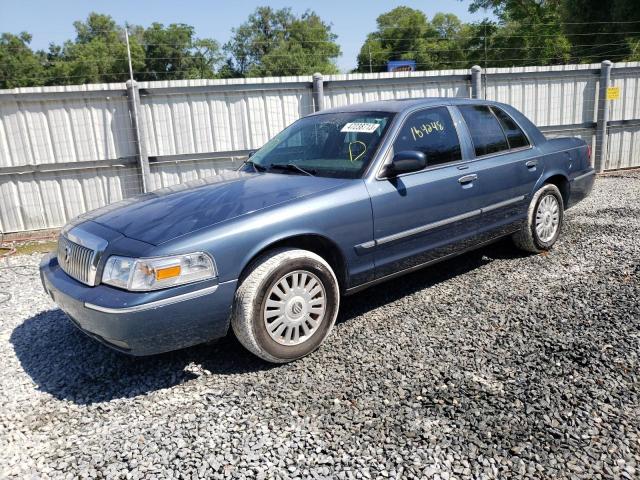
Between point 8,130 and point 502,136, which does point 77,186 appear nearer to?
point 8,130

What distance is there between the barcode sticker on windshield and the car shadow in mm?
1484

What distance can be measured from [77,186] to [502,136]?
638cm

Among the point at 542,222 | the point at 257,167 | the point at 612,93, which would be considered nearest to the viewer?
the point at 257,167

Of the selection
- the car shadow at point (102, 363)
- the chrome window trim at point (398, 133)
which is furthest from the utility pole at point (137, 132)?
the chrome window trim at point (398, 133)

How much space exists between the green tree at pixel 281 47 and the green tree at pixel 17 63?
21408 millimetres

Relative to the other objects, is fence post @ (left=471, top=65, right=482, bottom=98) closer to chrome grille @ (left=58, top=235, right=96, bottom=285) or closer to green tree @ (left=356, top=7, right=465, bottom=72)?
chrome grille @ (left=58, top=235, right=96, bottom=285)

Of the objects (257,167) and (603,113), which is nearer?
(257,167)

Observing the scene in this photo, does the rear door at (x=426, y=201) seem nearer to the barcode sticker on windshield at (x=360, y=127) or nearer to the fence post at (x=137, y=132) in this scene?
the barcode sticker on windshield at (x=360, y=127)

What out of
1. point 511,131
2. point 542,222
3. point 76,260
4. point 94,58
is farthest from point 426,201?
point 94,58

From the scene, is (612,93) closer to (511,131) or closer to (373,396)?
(511,131)

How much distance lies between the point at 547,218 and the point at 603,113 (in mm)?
6446

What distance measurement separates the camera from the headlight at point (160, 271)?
2.97 meters

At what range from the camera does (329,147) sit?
4258mm

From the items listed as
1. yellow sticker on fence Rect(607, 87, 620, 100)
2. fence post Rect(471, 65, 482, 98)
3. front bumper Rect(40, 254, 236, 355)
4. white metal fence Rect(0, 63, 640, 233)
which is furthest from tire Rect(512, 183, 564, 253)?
yellow sticker on fence Rect(607, 87, 620, 100)
